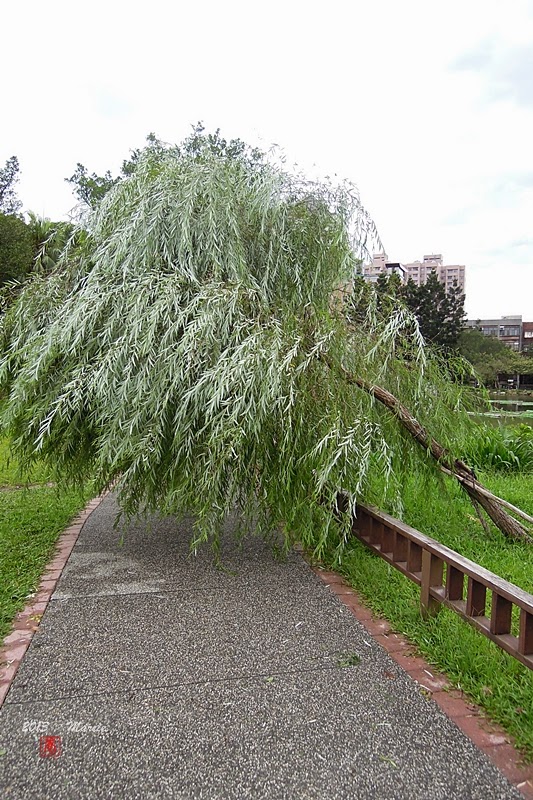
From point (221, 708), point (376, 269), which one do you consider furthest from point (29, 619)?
point (376, 269)

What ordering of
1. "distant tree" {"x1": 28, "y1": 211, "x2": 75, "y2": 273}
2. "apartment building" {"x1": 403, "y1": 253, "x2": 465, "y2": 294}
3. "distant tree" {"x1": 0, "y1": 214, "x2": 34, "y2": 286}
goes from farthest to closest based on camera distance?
"apartment building" {"x1": 403, "y1": 253, "x2": 465, "y2": 294}, "distant tree" {"x1": 0, "y1": 214, "x2": 34, "y2": 286}, "distant tree" {"x1": 28, "y1": 211, "x2": 75, "y2": 273}

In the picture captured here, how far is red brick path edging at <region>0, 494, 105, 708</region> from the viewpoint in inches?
99.5

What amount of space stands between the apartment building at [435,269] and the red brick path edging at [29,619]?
35.3m

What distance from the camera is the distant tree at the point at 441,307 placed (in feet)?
92.8

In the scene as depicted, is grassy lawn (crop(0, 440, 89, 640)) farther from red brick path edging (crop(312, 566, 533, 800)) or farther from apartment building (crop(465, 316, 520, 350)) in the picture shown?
apartment building (crop(465, 316, 520, 350))

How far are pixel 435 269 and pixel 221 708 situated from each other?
3920 cm

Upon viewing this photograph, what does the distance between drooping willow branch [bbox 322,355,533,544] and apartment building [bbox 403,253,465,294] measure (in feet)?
112

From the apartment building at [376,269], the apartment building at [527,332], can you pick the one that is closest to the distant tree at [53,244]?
the apartment building at [376,269]

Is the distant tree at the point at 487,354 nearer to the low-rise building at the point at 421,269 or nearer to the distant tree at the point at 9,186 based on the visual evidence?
the low-rise building at the point at 421,269

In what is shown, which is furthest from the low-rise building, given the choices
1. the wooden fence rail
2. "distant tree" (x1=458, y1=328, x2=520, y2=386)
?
"distant tree" (x1=458, y1=328, x2=520, y2=386)

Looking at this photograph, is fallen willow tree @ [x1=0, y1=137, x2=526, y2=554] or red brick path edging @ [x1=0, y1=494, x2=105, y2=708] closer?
red brick path edging @ [x1=0, y1=494, x2=105, y2=708]

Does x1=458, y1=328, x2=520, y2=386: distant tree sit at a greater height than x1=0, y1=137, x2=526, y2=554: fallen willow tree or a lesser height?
greater

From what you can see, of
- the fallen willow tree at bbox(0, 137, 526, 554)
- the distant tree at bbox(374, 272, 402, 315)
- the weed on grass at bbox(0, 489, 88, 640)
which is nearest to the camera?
the fallen willow tree at bbox(0, 137, 526, 554)

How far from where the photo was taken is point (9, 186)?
75.1 ft
